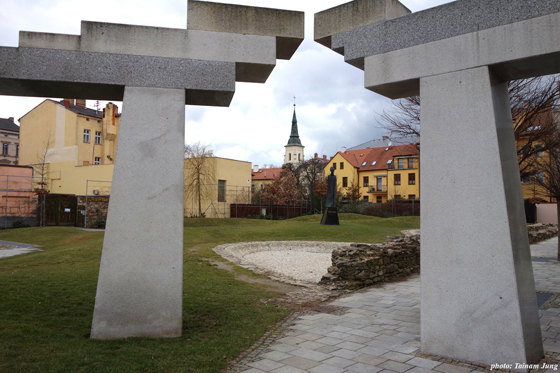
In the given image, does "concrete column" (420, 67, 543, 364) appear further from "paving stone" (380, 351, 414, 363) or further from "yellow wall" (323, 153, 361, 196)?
"yellow wall" (323, 153, 361, 196)

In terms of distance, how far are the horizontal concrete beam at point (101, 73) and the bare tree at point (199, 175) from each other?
1227 inches

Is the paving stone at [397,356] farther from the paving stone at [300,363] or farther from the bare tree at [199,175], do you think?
the bare tree at [199,175]

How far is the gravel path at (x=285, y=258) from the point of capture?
11.0 m

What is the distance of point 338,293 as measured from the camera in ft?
27.4

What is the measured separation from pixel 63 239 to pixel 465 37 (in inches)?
772

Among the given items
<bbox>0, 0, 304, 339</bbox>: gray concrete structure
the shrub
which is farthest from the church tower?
<bbox>0, 0, 304, 339</bbox>: gray concrete structure

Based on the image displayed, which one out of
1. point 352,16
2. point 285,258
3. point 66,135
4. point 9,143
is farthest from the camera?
point 9,143

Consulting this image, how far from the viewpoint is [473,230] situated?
435 centimetres

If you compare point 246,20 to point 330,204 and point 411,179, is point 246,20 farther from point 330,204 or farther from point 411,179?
point 411,179

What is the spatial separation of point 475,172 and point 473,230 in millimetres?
644

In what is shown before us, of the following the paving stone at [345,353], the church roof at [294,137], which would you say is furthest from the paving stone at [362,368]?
the church roof at [294,137]

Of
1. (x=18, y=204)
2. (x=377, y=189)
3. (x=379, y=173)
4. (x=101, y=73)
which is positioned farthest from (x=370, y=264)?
(x=379, y=173)

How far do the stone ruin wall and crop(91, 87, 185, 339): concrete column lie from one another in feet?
15.7

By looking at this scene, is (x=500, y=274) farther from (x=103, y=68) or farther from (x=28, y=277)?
(x=28, y=277)
